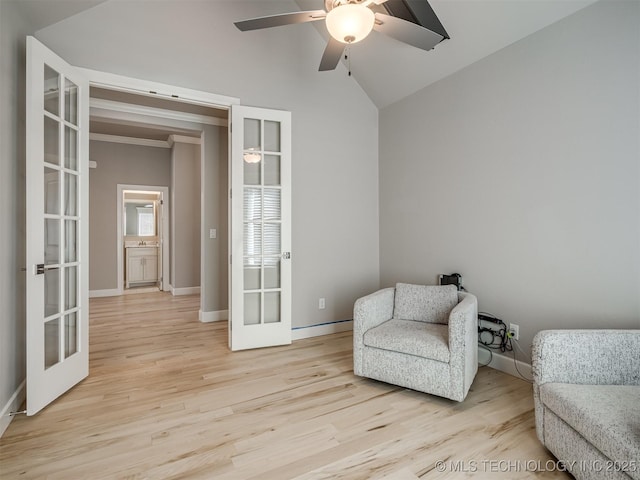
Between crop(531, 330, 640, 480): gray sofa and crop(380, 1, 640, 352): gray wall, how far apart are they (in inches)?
24.4

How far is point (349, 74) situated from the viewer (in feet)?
11.7

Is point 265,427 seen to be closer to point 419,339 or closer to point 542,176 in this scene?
point 419,339

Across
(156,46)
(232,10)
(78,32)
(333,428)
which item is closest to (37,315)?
(333,428)

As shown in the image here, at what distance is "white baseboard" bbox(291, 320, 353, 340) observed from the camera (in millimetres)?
3518

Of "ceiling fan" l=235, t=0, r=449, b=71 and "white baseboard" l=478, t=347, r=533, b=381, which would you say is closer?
"ceiling fan" l=235, t=0, r=449, b=71

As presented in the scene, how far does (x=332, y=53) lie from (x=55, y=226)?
7.82ft

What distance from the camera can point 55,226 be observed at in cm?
224

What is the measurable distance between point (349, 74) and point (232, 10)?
Result: 1319 millimetres

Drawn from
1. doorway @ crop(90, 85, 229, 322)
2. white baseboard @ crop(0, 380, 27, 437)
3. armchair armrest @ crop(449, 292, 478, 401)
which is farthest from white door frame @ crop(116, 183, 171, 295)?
armchair armrest @ crop(449, 292, 478, 401)

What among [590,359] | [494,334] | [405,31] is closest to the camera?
[590,359]

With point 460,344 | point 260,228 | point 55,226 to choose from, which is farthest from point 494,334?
point 55,226

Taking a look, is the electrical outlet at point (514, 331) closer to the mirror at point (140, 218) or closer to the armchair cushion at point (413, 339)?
the armchair cushion at point (413, 339)

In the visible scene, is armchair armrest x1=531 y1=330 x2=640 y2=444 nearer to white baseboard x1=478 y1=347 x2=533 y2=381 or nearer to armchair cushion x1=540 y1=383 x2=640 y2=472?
armchair cushion x1=540 y1=383 x2=640 y2=472

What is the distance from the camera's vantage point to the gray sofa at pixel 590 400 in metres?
1.23
